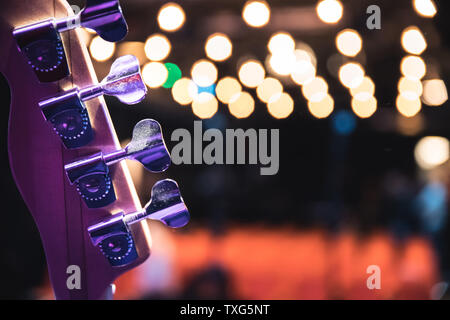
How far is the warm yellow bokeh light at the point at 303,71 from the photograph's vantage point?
4.11 m

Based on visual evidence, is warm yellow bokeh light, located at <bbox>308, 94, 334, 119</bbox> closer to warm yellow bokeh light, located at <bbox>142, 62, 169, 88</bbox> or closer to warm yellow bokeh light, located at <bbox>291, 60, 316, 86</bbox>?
warm yellow bokeh light, located at <bbox>291, 60, 316, 86</bbox>

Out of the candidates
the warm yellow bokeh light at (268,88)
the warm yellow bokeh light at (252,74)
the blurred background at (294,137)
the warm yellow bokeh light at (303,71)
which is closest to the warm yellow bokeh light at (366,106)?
the blurred background at (294,137)

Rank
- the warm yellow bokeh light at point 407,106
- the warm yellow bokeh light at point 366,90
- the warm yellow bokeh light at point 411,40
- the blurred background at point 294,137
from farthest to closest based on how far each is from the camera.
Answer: the warm yellow bokeh light at point 407,106
the warm yellow bokeh light at point 411,40
the warm yellow bokeh light at point 366,90
the blurred background at point 294,137

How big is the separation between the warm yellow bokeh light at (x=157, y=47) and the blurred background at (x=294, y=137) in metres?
0.01

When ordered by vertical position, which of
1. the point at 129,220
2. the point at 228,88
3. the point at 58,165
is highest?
the point at 228,88

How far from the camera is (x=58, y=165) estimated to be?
2.97ft

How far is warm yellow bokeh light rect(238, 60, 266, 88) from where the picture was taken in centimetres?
461

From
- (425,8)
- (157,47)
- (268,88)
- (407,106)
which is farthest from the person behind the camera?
(268,88)

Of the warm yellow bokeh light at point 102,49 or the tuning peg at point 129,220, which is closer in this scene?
the tuning peg at point 129,220

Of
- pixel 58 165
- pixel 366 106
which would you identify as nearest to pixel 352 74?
pixel 366 106

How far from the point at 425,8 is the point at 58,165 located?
1236mm

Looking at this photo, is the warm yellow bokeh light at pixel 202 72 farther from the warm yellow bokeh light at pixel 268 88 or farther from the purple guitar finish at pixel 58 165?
the purple guitar finish at pixel 58 165

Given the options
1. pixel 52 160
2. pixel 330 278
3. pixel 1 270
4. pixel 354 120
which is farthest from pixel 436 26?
pixel 354 120

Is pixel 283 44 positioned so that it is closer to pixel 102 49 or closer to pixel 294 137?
pixel 294 137
